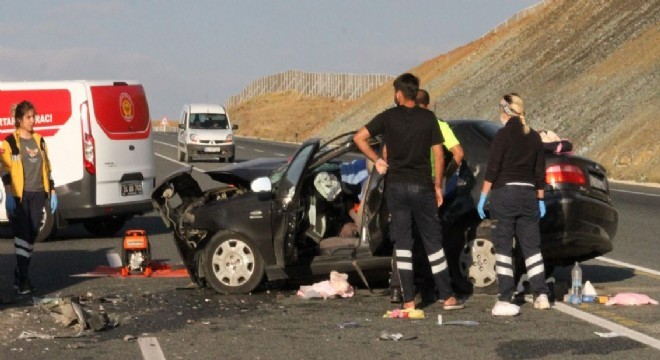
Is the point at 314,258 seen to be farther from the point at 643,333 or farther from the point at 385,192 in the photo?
the point at 643,333

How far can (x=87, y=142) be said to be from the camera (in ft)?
57.8

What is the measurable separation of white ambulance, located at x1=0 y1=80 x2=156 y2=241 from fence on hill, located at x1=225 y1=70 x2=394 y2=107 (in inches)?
3867

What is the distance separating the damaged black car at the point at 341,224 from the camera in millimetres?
11922

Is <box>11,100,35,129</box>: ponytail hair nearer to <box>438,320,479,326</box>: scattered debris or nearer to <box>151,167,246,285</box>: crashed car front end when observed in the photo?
<box>151,167,246,285</box>: crashed car front end

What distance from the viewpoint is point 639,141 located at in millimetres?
44031

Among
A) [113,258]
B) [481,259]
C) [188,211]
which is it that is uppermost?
[188,211]

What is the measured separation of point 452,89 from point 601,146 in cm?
3554

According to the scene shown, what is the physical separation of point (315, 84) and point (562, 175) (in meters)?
127

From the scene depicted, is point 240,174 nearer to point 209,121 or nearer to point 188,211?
point 188,211

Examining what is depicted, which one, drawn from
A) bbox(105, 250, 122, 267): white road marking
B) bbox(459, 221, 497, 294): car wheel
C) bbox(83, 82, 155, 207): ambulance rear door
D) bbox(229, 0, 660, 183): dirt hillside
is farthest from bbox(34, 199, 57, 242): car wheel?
bbox(229, 0, 660, 183): dirt hillside

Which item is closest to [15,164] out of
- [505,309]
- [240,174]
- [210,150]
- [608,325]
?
[240,174]

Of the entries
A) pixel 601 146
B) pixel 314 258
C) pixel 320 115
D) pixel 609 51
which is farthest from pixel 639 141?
pixel 320 115

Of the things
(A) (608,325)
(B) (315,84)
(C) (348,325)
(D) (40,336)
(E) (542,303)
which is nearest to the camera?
(D) (40,336)

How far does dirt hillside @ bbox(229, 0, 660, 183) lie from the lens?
47.1m
